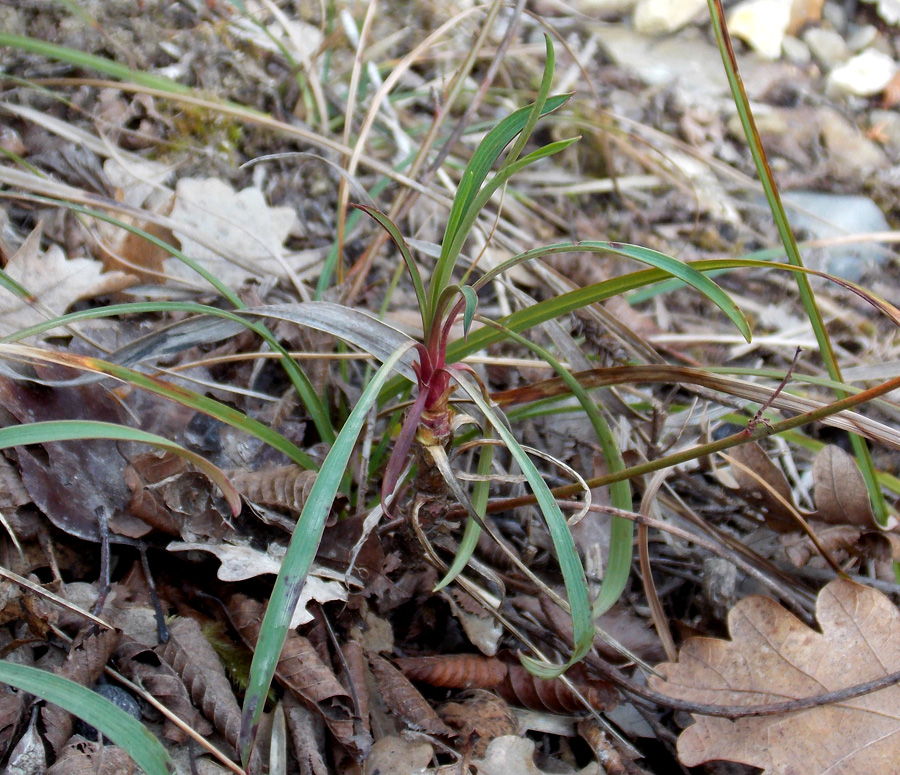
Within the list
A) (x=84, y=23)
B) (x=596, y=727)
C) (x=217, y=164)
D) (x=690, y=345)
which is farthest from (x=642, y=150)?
(x=596, y=727)

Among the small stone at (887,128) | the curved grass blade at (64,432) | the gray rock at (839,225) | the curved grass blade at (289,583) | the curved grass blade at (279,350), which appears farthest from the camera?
the small stone at (887,128)

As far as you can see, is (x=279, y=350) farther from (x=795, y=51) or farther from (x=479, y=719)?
(x=795, y=51)

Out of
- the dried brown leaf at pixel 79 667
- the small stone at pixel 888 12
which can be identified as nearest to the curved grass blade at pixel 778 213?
the dried brown leaf at pixel 79 667

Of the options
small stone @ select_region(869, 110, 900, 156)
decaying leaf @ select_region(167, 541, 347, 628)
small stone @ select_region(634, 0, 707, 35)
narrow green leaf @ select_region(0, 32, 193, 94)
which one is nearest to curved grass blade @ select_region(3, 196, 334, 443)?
decaying leaf @ select_region(167, 541, 347, 628)

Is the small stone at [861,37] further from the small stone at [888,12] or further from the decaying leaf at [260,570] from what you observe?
the decaying leaf at [260,570]

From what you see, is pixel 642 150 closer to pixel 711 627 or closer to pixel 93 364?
pixel 711 627

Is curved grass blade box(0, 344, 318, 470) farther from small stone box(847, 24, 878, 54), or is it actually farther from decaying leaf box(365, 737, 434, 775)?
small stone box(847, 24, 878, 54)

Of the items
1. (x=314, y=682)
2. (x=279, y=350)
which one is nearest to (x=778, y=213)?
(x=279, y=350)
